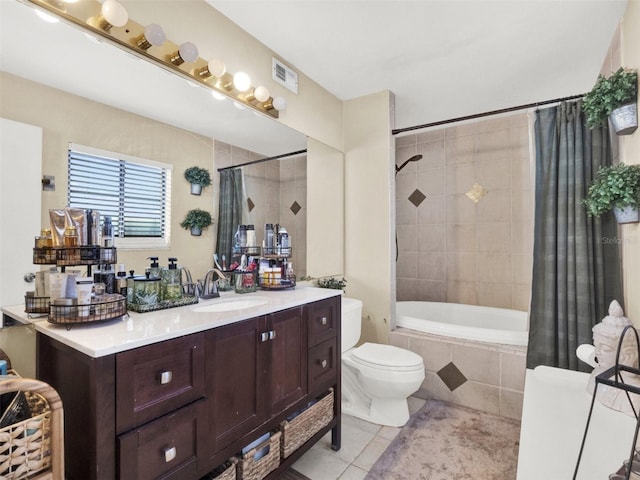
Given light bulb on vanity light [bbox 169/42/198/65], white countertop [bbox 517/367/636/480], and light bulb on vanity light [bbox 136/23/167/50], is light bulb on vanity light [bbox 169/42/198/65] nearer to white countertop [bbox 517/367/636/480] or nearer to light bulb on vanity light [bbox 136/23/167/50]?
light bulb on vanity light [bbox 136/23/167/50]

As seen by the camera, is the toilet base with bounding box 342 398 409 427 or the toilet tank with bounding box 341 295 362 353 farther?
the toilet tank with bounding box 341 295 362 353

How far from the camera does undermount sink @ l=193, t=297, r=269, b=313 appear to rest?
1546 mm

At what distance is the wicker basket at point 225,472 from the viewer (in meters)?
1.21

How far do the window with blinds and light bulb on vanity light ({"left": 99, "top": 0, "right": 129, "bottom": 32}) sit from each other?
1.57ft

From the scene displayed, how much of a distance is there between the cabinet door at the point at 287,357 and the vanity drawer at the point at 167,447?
0.37 meters

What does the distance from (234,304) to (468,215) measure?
103 inches

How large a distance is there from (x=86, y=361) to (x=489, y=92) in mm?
3011

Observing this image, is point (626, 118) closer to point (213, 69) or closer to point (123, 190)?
point (213, 69)

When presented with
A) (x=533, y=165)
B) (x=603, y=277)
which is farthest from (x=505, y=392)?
(x=533, y=165)

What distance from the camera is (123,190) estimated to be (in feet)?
4.62

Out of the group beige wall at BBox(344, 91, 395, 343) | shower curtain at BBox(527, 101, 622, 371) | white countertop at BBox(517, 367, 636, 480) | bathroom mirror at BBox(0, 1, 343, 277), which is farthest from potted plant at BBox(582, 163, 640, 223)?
bathroom mirror at BBox(0, 1, 343, 277)

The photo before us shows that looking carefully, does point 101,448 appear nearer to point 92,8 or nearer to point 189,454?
point 189,454

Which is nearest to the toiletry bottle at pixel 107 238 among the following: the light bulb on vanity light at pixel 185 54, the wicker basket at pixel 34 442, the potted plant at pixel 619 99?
the wicker basket at pixel 34 442

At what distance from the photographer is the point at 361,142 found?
109 inches
